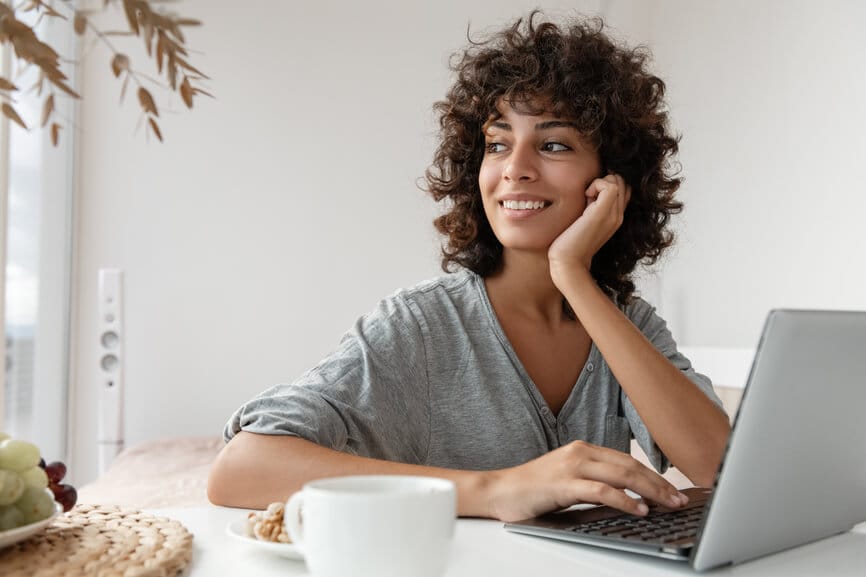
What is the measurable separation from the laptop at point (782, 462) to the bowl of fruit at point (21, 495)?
0.43 meters

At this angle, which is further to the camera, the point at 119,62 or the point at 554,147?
the point at 554,147

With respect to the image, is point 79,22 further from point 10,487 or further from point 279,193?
point 279,193

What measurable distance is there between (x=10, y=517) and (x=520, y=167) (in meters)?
0.99

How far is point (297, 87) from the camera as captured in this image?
4.09m

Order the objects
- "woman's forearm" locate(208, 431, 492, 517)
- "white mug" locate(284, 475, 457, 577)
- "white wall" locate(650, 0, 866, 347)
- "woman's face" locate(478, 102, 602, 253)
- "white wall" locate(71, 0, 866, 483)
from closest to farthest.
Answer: "white mug" locate(284, 475, 457, 577), "woman's forearm" locate(208, 431, 492, 517), "woman's face" locate(478, 102, 602, 253), "white wall" locate(650, 0, 866, 347), "white wall" locate(71, 0, 866, 483)

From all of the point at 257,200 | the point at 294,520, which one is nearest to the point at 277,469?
the point at 294,520

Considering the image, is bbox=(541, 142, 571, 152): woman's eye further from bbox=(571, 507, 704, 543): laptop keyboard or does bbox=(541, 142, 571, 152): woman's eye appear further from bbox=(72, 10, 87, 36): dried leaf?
bbox=(72, 10, 87, 36): dried leaf

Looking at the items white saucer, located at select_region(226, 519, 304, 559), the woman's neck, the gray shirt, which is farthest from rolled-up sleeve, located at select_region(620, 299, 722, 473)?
white saucer, located at select_region(226, 519, 304, 559)

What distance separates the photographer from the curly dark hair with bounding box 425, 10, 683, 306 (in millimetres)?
1594

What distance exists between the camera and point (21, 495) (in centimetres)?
75

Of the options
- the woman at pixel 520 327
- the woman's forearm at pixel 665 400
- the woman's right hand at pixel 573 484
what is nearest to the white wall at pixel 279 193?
the woman at pixel 520 327

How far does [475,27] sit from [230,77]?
45.2 inches

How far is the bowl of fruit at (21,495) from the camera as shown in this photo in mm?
721

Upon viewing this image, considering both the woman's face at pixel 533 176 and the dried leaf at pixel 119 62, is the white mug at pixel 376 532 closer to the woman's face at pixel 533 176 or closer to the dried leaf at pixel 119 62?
the dried leaf at pixel 119 62
